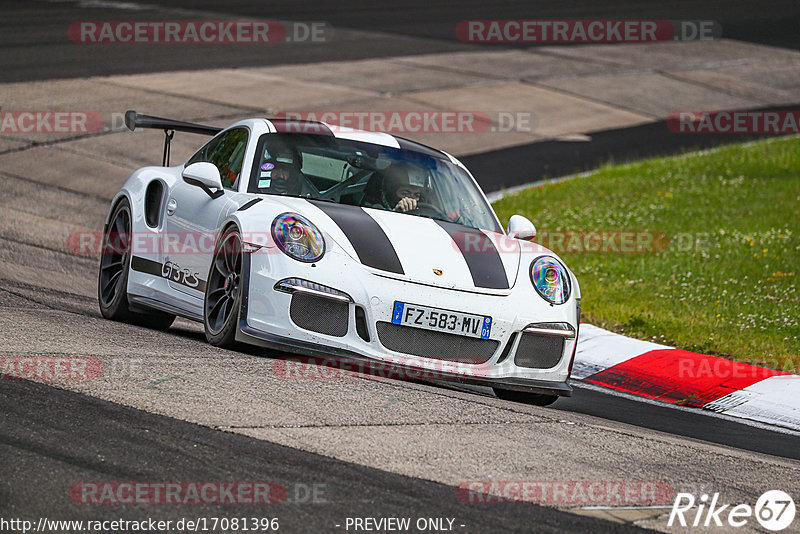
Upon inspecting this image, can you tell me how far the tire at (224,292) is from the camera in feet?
22.0

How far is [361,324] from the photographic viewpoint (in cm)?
639

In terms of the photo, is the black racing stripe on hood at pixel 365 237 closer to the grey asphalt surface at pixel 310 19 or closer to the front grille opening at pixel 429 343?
the front grille opening at pixel 429 343

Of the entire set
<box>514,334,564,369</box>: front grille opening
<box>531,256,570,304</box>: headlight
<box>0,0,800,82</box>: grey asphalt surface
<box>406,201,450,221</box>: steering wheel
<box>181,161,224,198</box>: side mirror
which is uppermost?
<box>0,0,800,82</box>: grey asphalt surface

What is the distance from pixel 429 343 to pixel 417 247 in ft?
1.97

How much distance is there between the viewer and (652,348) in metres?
8.71

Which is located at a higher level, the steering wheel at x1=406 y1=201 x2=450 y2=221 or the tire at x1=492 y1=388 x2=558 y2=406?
the steering wheel at x1=406 y1=201 x2=450 y2=221

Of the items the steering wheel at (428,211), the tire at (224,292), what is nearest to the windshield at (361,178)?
the steering wheel at (428,211)

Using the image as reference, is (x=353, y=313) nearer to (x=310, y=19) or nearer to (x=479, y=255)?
(x=479, y=255)

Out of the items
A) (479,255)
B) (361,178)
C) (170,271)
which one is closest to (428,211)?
(361,178)

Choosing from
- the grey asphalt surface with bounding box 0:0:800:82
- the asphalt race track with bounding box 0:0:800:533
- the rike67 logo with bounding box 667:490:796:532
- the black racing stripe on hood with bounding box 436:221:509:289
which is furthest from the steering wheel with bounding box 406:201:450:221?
the grey asphalt surface with bounding box 0:0:800:82

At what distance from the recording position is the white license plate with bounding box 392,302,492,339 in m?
6.41

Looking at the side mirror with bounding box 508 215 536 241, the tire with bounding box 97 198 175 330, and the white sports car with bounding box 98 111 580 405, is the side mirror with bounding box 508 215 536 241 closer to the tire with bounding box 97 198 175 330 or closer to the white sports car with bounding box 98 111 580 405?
the white sports car with bounding box 98 111 580 405

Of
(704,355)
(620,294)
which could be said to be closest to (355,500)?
(704,355)

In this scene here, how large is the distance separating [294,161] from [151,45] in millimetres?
16467
